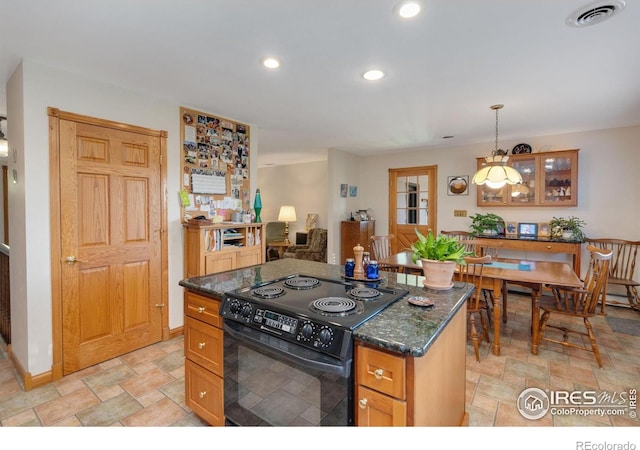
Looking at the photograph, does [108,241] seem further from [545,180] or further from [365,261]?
[545,180]

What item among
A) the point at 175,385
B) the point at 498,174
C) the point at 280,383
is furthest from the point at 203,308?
the point at 498,174

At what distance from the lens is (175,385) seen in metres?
2.33

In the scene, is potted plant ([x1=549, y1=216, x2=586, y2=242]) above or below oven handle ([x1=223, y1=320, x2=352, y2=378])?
above

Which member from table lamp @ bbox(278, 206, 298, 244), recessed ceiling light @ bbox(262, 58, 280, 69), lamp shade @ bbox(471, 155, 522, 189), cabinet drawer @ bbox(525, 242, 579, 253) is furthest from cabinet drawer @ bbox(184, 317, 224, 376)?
table lamp @ bbox(278, 206, 298, 244)

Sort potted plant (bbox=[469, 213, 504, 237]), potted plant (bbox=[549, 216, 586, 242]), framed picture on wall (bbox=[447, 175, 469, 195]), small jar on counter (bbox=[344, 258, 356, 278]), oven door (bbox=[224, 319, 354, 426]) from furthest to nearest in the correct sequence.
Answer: framed picture on wall (bbox=[447, 175, 469, 195])
potted plant (bbox=[469, 213, 504, 237])
potted plant (bbox=[549, 216, 586, 242])
small jar on counter (bbox=[344, 258, 356, 278])
oven door (bbox=[224, 319, 354, 426])

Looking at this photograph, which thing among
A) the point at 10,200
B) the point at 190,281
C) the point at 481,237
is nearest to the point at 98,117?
the point at 10,200

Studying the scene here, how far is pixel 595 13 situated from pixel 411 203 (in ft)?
13.8

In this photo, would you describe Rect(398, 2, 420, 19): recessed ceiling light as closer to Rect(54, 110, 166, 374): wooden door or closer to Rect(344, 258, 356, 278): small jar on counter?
Rect(344, 258, 356, 278): small jar on counter

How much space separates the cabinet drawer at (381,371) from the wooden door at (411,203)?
473 centimetres

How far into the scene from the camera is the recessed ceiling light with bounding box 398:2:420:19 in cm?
163

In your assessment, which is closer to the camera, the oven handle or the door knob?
the oven handle

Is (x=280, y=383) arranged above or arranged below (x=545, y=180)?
below

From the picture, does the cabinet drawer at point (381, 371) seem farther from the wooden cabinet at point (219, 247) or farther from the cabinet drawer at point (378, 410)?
the wooden cabinet at point (219, 247)

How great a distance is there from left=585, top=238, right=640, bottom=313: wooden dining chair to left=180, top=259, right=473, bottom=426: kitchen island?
3535 millimetres
